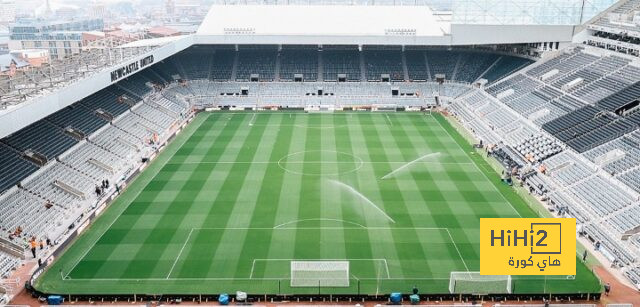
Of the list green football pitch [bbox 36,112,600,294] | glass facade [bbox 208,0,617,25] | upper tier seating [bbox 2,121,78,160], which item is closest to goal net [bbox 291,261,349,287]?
green football pitch [bbox 36,112,600,294]

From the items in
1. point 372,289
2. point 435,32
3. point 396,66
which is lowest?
point 372,289

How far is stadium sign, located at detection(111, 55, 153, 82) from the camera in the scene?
140 feet

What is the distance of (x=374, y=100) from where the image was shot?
64.6m

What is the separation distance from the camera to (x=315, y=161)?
4300cm

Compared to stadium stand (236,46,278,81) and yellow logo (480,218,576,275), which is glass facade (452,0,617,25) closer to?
stadium stand (236,46,278,81)

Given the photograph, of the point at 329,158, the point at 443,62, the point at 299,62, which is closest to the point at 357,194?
the point at 329,158

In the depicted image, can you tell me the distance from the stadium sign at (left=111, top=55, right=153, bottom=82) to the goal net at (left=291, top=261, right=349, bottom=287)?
24611 millimetres

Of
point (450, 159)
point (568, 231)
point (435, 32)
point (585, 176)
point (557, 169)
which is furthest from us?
point (435, 32)

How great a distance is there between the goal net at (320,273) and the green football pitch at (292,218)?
318 mm

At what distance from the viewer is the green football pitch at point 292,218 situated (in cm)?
2586

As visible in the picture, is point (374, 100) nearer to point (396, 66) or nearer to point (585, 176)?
point (396, 66)

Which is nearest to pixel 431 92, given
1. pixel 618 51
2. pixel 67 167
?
pixel 618 51

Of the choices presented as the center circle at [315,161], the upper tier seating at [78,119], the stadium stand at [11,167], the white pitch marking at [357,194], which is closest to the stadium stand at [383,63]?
the center circle at [315,161]

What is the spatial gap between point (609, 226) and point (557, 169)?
29.4ft
